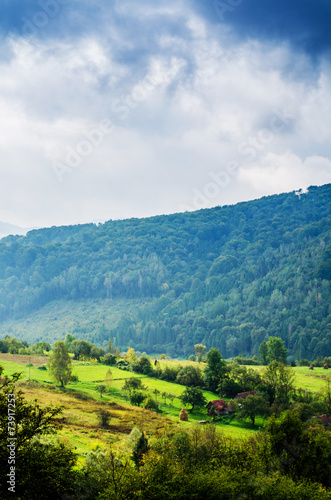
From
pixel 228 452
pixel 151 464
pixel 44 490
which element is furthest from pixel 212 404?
pixel 44 490

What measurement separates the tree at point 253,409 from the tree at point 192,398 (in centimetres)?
661

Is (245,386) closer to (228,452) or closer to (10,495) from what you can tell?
(228,452)

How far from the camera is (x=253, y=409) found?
57156 mm

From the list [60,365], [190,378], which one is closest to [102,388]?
[60,365]

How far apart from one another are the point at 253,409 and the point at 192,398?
10.4 meters

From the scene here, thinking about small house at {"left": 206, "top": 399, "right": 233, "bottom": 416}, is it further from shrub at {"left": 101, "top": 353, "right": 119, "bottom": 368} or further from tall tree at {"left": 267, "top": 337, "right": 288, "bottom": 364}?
tall tree at {"left": 267, "top": 337, "right": 288, "bottom": 364}

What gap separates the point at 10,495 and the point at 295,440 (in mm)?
24880

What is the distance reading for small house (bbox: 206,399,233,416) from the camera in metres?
60.1

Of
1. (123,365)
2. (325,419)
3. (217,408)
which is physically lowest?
(325,419)

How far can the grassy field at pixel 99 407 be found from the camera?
4191 cm

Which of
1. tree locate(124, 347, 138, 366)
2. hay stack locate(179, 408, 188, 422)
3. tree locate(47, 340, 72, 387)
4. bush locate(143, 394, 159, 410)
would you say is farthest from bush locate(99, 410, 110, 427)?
tree locate(124, 347, 138, 366)

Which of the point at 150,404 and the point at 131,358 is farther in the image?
the point at 131,358

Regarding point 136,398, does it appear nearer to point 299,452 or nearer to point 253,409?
point 253,409

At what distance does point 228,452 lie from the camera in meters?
34.3
